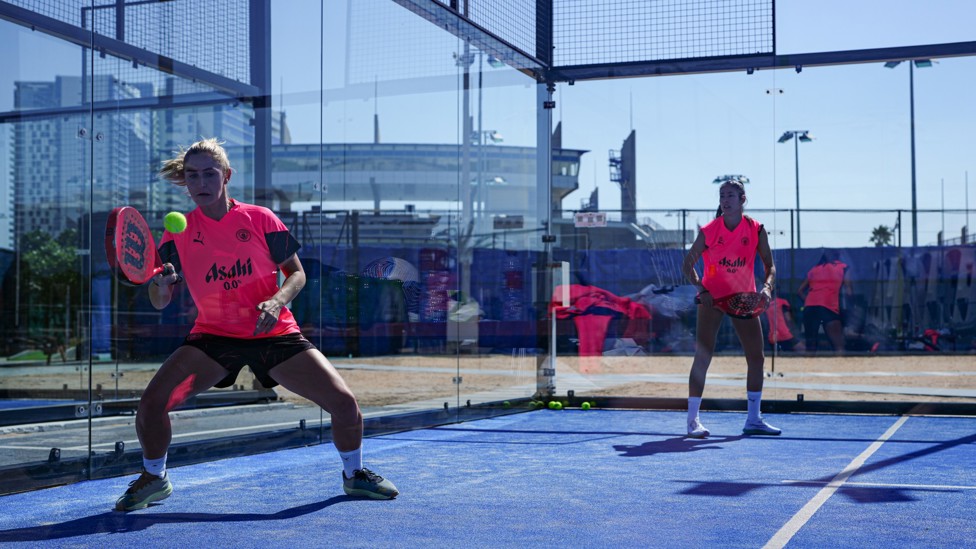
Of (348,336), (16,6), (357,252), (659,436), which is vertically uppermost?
(16,6)

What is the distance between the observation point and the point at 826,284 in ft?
38.5

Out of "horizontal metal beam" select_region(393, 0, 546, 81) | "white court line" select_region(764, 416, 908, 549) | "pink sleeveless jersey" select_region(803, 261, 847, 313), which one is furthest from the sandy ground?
"white court line" select_region(764, 416, 908, 549)

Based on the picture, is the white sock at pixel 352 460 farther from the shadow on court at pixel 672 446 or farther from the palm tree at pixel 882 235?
the palm tree at pixel 882 235

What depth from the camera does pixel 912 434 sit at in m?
8.36

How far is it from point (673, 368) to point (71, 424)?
5.66 meters

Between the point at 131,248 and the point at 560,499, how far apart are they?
2.44 metres

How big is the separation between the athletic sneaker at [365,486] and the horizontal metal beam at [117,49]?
3157 millimetres

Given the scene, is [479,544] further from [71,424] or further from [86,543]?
[71,424]

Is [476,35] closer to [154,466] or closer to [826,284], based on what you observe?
[826,284]

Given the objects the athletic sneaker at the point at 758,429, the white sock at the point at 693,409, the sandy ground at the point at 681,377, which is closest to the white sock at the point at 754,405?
the athletic sneaker at the point at 758,429

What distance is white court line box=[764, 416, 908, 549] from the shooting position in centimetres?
A: 420

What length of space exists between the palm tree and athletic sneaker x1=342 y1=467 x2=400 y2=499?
824 centimetres

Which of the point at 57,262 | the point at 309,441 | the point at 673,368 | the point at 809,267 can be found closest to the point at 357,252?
the point at 309,441

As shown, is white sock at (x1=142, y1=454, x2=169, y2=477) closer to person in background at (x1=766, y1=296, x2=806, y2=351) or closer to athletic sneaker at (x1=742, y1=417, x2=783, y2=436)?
athletic sneaker at (x1=742, y1=417, x2=783, y2=436)
